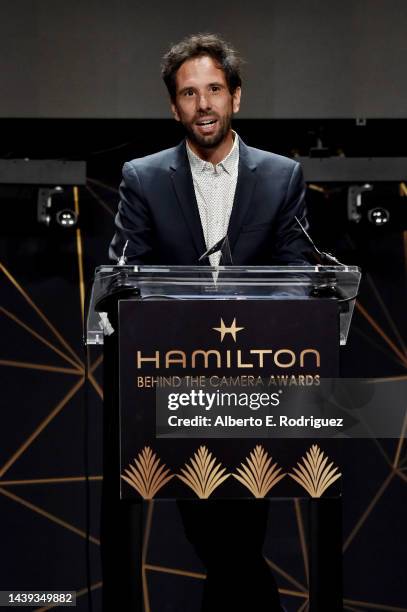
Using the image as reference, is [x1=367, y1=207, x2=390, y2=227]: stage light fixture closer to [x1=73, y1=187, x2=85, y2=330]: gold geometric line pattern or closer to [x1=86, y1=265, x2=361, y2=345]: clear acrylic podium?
[x1=73, y1=187, x2=85, y2=330]: gold geometric line pattern

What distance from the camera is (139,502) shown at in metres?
2.00

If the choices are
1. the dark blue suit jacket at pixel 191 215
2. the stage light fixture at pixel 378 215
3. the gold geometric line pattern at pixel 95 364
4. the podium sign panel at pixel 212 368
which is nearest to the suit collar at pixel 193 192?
the dark blue suit jacket at pixel 191 215

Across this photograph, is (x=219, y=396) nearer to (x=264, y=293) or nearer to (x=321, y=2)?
(x=264, y=293)

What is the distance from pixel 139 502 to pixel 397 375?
2528 mm

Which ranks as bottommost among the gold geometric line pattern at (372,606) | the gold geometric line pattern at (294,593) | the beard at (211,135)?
the gold geometric line pattern at (372,606)

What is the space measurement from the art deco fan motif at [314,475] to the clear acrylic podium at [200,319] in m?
0.04

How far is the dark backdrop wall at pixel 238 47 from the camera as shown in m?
4.20

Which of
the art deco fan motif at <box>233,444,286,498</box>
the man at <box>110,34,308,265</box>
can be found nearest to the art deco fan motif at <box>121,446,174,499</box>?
the art deco fan motif at <box>233,444,286,498</box>

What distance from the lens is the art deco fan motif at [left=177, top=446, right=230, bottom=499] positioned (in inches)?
77.3

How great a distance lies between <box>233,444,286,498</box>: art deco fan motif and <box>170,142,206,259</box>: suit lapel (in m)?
0.78

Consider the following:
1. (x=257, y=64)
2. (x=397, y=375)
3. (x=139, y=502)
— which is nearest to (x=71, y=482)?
(x=397, y=375)

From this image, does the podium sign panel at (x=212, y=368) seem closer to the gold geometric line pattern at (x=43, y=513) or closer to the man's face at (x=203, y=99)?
the man's face at (x=203, y=99)

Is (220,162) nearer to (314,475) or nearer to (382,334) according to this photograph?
(314,475)

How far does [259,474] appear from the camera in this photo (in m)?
1.98
